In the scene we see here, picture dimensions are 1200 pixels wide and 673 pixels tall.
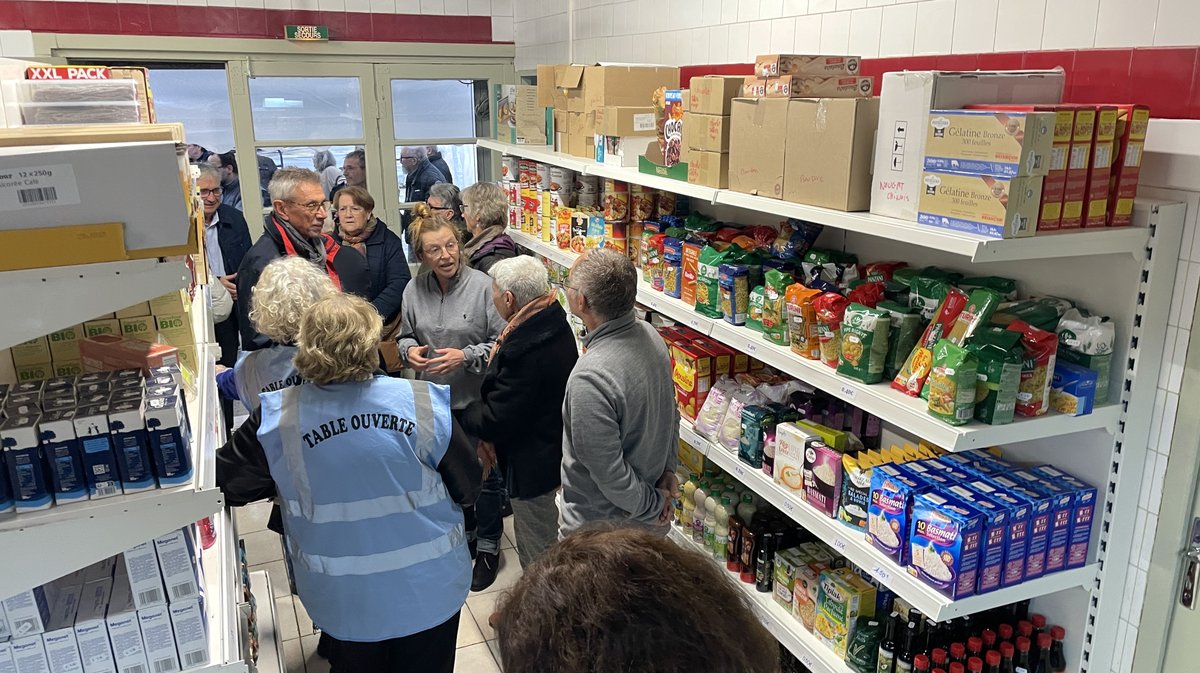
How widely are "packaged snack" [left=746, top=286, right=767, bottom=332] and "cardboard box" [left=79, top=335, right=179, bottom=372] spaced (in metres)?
1.75

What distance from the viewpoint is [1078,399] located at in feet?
6.26

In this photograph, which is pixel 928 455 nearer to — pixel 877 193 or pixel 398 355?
pixel 877 193

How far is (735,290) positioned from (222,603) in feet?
6.01

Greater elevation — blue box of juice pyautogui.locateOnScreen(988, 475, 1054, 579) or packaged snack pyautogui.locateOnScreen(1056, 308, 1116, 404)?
packaged snack pyautogui.locateOnScreen(1056, 308, 1116, 404)

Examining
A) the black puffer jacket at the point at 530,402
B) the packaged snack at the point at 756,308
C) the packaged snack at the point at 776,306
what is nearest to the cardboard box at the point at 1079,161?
the packaged snack at the point at 776,306

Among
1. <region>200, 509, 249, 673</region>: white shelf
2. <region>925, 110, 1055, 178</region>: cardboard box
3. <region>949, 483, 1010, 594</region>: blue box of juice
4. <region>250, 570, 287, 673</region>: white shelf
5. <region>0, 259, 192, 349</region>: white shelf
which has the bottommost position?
<region>250, 570, 287, 673</region>: white shelf

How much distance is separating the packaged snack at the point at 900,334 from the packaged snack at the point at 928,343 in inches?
1.7

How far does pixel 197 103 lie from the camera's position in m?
5.70

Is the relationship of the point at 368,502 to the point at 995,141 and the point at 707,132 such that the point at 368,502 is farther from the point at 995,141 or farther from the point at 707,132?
the point at 995,141

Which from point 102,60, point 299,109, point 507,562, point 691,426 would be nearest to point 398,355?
point 507,562

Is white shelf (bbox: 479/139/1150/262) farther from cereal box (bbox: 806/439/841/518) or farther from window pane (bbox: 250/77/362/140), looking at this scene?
window pane (bbox: 250/77/362/140)

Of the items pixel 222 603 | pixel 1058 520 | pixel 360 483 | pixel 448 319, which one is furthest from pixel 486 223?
pixel 1058 520

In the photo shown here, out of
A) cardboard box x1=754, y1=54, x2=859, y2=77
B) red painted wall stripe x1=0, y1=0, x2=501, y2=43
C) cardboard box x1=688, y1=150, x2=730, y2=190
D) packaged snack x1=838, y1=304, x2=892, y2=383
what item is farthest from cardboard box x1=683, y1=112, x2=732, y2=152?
red painted wall stripe x1=0, y1=0, x2=501, y2=43

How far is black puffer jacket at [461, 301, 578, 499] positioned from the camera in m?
3.12
